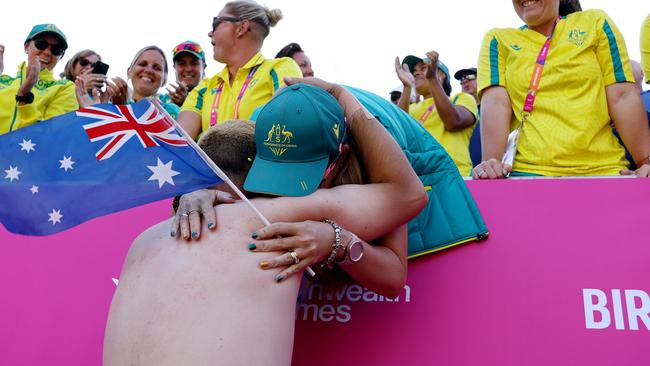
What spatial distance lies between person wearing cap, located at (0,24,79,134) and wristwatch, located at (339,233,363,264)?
384cm

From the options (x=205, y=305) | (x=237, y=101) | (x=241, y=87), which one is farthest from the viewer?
(x=241, y=87)

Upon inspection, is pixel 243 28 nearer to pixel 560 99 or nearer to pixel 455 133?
pixel 455 133

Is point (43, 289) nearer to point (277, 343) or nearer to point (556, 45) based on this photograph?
point (277, 343)

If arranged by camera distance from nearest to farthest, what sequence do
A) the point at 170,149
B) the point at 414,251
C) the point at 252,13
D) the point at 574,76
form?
the point at 170,149 < the point at 414,251 < the point at 574,76 < the point at 252,13

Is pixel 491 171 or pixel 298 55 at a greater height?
pixel 298 55

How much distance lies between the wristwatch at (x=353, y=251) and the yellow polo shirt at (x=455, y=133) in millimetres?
2703

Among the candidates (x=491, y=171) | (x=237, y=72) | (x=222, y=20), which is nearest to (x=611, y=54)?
(x=491, y=171)

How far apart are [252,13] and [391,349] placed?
2.86 m

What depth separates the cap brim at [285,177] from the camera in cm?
218

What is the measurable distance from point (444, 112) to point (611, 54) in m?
1.62

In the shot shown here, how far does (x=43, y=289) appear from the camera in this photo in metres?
3.07

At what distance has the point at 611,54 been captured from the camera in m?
3.39

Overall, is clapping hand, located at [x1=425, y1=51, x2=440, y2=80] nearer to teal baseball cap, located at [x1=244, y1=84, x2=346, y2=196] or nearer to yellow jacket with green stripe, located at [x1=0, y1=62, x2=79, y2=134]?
teal baseball cap, located at [x1=244, y1=84, x2=346, y2=196]

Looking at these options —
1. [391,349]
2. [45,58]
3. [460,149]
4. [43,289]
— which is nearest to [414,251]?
[391,349]
